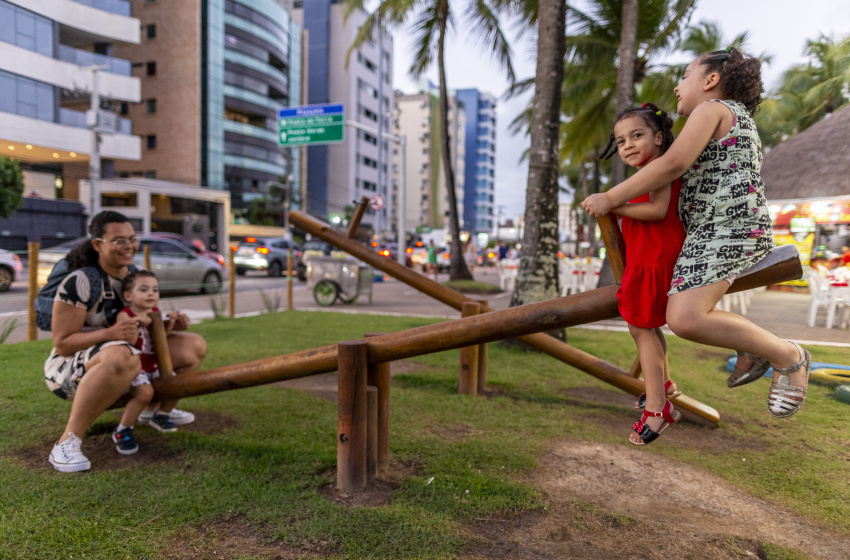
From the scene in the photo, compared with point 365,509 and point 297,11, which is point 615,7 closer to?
point 365,509

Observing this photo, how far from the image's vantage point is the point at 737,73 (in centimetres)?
188

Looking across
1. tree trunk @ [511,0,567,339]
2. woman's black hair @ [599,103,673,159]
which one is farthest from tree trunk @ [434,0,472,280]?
woman's black hair @ [599,103,673,159]

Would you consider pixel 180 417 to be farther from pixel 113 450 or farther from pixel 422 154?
pixel 422 154

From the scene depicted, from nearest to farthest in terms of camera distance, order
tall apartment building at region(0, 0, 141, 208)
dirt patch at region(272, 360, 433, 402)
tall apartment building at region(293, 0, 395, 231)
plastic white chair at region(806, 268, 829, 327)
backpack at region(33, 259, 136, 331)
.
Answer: backpack at region(33, 259, 136, 331) < tall apartment building at region(0, 0, 141, 208) < dirt patch at region(272, 360, 433, 402) < plastic white chair at region(806, 268, 829, 327) < tall apartment building at region(293, 0, 395, 231)

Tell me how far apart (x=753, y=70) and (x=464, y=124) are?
326 ft

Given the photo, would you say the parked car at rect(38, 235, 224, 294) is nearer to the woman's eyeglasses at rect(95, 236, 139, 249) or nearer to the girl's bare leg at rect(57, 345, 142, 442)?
the woman's eyeglasses at rect(95, 236, 139, 249)

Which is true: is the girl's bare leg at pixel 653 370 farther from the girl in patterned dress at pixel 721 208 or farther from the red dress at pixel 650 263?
the girl in patterned dress at pixel 721 208

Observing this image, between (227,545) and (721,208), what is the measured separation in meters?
2.28

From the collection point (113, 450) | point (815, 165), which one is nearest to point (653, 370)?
point (113, 450)

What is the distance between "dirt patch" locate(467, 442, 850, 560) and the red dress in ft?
3.30

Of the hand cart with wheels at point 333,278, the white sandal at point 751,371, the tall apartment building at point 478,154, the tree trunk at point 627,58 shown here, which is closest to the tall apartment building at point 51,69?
the white sandal at point 751,371

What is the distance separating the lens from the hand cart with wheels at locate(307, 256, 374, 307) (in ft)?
38.9

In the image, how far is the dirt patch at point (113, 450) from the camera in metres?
2.99

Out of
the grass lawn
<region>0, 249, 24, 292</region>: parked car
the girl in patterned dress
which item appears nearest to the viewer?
the girl in patterned dress
